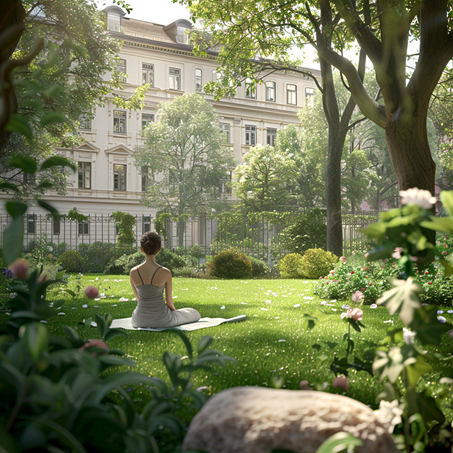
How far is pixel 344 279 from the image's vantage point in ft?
29.3

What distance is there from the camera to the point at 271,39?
14.1 m

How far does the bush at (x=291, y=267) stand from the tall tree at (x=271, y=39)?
3.92 ft

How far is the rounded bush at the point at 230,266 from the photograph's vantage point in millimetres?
15016

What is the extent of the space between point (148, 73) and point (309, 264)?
2541cm

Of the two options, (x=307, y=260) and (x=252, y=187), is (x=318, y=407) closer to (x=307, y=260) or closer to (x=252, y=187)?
(x=307, y=260)

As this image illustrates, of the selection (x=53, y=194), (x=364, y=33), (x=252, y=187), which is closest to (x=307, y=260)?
(x=364, y=33)

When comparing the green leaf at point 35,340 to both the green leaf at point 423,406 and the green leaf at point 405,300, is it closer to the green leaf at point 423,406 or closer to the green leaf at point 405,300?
the green leaf at point 405,300

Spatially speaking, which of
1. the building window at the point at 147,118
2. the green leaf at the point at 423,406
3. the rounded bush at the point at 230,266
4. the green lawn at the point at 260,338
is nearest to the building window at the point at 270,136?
the building window at the point at 147,118

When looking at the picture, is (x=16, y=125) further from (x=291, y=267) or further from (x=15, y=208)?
(x=291, y=267)

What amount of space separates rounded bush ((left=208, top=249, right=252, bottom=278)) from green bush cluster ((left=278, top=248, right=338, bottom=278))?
1373 mm

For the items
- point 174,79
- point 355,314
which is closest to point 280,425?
point 355,314

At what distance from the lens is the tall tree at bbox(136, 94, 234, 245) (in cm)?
2883

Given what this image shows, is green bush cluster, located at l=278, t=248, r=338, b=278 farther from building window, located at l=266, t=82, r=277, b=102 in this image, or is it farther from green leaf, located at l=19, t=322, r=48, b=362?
building window, located at l=266, t=82, r=277, b=102

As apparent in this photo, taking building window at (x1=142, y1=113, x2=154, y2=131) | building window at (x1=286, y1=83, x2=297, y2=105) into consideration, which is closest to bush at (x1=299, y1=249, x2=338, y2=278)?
building window at (x1=142, y1=113, x2=154, y2=131)
